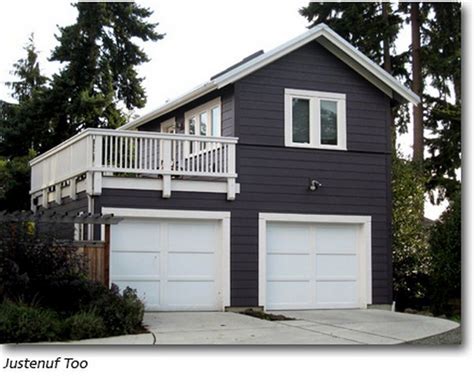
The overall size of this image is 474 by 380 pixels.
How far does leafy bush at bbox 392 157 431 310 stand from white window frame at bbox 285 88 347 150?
Answer: 154 inches

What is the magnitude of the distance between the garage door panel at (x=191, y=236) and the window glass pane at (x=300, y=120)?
9.08 feet

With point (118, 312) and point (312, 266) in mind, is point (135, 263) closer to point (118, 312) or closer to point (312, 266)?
point (118, 312)

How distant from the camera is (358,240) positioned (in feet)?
56.1

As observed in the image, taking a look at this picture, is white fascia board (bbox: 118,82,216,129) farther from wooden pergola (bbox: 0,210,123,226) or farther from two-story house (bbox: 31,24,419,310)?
wooden pergola (bbox: 0,210,123,226)

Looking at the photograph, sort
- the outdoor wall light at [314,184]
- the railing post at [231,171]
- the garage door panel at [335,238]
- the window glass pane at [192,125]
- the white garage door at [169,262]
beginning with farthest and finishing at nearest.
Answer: the window glass pane at [192,125] → the garage door panel at [335,238] → the outdoor wall light at [314,184] → the railing post at [231,171] → the white garage door at [169,262]

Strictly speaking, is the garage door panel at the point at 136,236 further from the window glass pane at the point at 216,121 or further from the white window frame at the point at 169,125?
Answer: the white window frame at the point at 169,125

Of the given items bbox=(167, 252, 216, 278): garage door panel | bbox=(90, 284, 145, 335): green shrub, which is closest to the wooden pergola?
bbox=(90, 284, 145, 335): green shrub

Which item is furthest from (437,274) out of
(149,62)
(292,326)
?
(149,62)

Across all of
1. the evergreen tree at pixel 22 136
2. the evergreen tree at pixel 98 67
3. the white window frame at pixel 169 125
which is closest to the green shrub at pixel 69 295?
the white window frame at pixel 169 125

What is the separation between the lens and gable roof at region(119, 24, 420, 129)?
16031 mm

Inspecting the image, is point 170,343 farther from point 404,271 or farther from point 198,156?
point 404,271

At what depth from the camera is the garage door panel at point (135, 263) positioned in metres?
15.0

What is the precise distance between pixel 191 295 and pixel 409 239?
22.3 ft

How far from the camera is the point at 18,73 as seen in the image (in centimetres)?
2719
